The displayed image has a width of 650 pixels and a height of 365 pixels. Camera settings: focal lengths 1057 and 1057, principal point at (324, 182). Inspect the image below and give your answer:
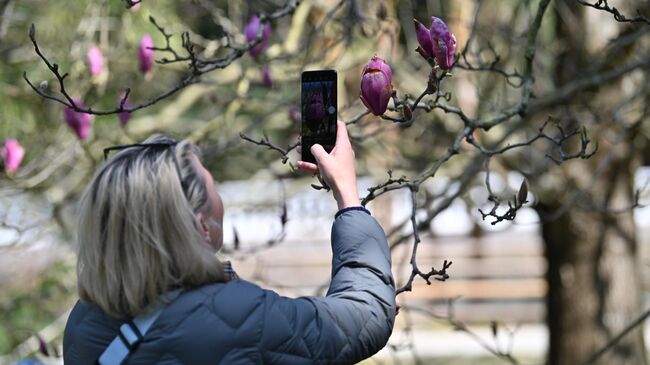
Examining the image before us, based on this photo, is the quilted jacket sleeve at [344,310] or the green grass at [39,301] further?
the green grass at [39,301]

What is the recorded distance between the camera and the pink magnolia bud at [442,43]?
1720 mm

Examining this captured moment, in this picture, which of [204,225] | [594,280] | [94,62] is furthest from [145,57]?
[594,280]

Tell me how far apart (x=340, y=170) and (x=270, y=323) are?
0.94 ft

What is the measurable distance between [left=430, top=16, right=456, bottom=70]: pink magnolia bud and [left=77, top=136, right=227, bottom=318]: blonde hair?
1.72ft

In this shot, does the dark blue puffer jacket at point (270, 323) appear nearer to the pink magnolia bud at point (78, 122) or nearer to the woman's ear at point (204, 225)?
the woman's ear at point (204, 225)

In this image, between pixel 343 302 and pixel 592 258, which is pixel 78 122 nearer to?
pixel 343 302

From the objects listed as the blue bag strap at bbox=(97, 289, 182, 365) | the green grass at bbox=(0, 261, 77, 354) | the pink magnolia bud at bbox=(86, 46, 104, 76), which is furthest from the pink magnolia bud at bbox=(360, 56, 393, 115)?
the green grass at bbox=(0, 261, 77, 354)

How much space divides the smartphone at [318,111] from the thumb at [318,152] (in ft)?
0.04

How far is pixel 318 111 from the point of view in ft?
5.04

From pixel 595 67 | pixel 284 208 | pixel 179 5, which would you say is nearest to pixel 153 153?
pixel 284 208

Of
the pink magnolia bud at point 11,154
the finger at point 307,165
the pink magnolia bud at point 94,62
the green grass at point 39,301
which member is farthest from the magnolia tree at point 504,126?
the finger at point 307,165

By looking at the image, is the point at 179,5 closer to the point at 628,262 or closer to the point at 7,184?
the point at 7,184

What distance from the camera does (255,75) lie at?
13.2 ft

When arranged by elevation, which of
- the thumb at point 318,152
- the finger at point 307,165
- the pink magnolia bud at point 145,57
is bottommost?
the finger at point 307,165
